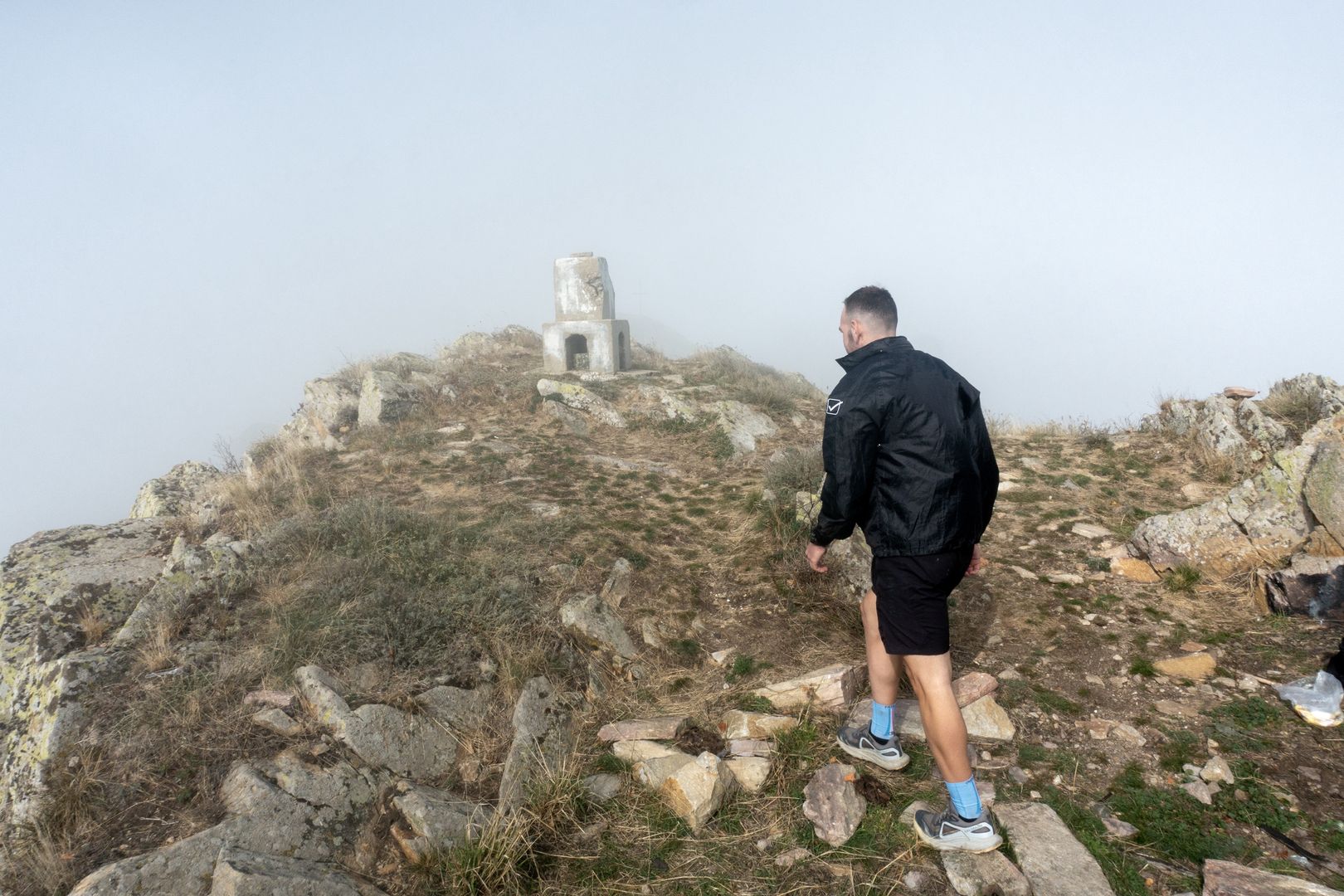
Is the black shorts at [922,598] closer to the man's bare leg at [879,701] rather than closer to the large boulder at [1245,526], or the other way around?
the man's bare leg at [879,701]

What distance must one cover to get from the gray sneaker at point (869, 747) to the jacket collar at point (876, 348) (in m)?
2.15

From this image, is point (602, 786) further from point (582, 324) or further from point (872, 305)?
point (582, 324)

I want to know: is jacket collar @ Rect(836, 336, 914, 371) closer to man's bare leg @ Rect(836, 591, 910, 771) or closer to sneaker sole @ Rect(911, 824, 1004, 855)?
man's bare leg @ Rect(836, 591, 910, 771)

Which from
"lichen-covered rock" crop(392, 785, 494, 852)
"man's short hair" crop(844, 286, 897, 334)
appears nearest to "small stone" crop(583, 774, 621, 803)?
"lichen-covered rock" crop(392, 785, 494, 852)

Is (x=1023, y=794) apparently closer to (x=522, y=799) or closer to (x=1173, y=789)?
(x=1173, y=789)

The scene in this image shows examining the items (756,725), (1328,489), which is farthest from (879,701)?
(1328,489)

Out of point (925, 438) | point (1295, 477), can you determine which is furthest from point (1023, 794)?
point (1295, 477)

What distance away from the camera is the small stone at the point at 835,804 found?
3.09m

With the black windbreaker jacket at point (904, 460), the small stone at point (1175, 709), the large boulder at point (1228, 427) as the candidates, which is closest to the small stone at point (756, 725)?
the black windbreaker jacket at point (904, 460)

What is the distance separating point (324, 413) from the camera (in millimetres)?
12070

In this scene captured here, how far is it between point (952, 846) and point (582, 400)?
428 inches

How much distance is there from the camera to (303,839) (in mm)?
3256

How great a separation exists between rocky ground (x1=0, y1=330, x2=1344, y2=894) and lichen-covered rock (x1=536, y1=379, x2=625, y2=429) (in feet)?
16.6

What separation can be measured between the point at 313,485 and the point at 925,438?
7960 mm
